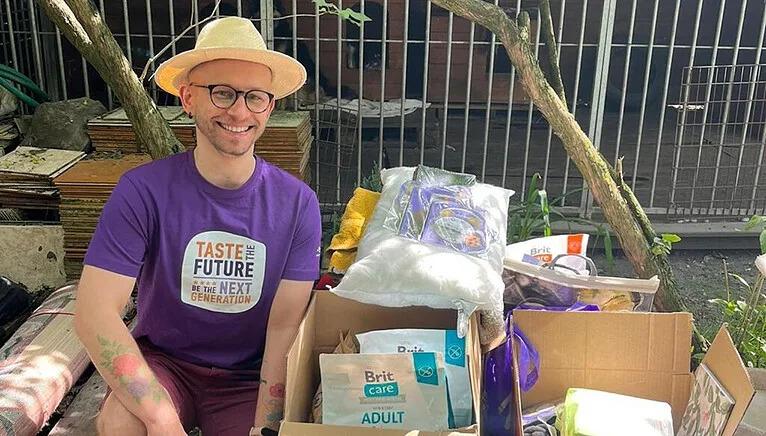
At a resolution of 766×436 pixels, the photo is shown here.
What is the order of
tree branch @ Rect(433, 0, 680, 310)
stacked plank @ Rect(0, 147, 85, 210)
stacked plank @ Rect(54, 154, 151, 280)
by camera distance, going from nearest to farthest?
1. tree branch @ Rect(433, 0, 680, 310)
2. stacked plank @ Rect(54, 154, 151, 280)
3. stacked plank @ Rect(0, 147, 85, 210)

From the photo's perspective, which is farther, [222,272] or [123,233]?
[222,272]

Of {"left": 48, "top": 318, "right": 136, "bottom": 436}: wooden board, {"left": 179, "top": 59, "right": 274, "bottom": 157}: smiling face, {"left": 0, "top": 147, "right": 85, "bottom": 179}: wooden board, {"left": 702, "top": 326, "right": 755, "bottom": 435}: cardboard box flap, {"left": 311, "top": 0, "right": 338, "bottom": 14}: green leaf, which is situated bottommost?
{"left": 48, "top": 318, "right": 136, "bottom": 436}: wooden board

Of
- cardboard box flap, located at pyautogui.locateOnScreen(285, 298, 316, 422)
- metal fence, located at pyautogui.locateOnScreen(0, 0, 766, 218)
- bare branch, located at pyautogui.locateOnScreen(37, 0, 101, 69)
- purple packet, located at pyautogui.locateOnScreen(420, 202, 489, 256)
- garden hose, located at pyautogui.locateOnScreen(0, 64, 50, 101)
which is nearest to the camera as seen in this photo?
cardboard box flap, located at pyautogui.locateOnScreen(285, 298, 316, 422)

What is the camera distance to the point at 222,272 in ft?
6.30

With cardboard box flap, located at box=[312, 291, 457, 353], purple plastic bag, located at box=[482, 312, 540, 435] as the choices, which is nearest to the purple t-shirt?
cardboard box flap, located at box=[312, 291, 457, 353]

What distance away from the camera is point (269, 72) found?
6.42ft

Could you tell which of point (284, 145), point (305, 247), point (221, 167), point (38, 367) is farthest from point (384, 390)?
point (284, 145)

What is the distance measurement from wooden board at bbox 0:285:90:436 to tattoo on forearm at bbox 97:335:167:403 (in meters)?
0.69

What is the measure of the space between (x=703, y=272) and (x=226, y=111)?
3390 millimetres

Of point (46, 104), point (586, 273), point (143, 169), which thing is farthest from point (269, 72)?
point (46, 104)

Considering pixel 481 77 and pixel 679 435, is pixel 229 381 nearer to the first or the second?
pixel 679 435

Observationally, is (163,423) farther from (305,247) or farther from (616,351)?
(616,351)

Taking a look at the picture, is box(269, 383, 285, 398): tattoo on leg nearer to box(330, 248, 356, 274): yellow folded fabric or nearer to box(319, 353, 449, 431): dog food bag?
box(319, 353, 449, 431): dog food bag

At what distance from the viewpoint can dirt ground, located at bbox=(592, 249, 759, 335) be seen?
12.1 feet
